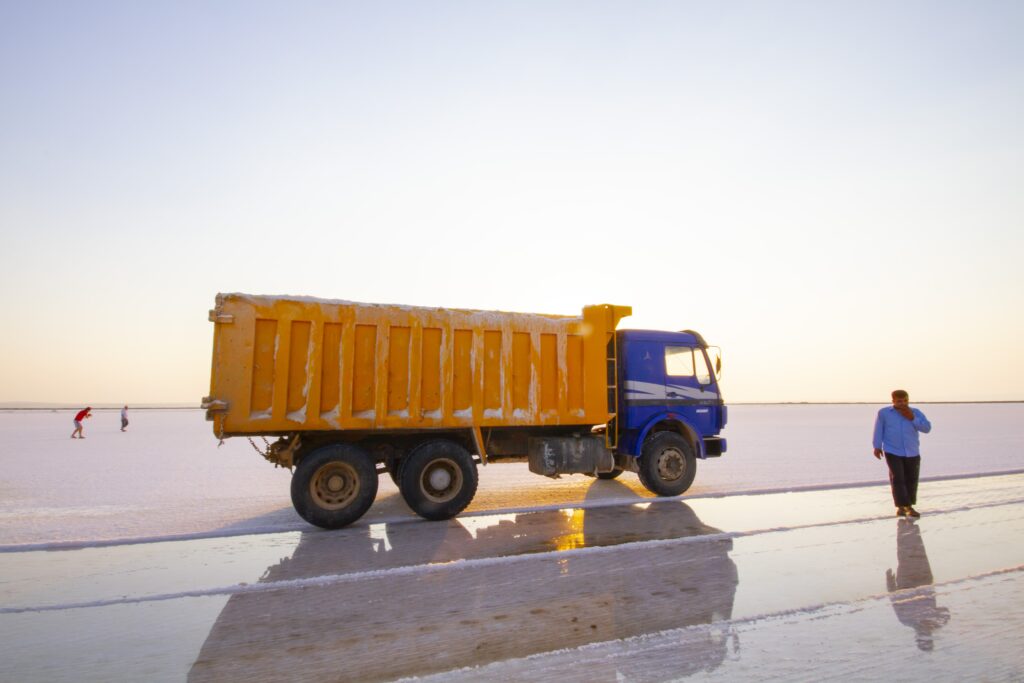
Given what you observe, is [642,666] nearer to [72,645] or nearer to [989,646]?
[989,646]

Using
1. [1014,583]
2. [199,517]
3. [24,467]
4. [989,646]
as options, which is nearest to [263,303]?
[199,517]

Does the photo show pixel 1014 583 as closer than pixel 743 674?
No

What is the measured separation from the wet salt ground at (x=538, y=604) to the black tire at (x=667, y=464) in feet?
8.05

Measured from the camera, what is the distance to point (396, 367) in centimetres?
815

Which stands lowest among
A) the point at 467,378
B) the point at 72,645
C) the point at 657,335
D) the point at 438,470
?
the point at 72,645

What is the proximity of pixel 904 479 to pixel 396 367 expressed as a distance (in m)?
7.24

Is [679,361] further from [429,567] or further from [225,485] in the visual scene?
[225,485]

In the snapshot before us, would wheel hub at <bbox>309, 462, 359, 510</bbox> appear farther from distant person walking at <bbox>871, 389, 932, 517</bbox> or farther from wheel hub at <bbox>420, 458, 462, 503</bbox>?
distant person walking at <bbox>871, 389, 932, 517</bbox>

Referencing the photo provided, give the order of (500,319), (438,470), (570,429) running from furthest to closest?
(570,429) → (500,319) → (438,470)

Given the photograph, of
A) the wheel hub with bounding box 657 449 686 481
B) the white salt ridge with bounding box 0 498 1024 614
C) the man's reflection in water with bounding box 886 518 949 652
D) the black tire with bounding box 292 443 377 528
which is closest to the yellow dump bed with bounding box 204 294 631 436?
the black tire with bounding box 292 443 377 528

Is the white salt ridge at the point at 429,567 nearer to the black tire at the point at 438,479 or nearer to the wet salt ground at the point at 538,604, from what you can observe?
the wet salt ground at the point at 538,604

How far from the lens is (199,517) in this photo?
797 centimetres

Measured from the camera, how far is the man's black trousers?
7.84 meters

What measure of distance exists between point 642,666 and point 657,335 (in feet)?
25.1
